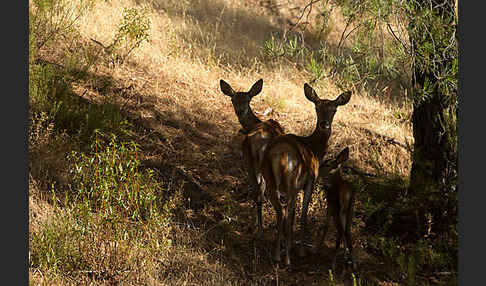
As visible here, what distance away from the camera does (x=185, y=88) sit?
11.6 metres

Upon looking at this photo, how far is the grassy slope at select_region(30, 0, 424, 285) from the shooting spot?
7.54 meters

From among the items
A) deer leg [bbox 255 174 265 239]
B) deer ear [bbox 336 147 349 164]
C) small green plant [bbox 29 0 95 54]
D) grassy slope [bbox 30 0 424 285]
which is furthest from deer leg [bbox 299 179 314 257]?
small green plant [bbox 29 0 95 54]

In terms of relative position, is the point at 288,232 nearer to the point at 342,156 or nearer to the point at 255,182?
the point at 255,182

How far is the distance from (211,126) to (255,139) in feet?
9.53

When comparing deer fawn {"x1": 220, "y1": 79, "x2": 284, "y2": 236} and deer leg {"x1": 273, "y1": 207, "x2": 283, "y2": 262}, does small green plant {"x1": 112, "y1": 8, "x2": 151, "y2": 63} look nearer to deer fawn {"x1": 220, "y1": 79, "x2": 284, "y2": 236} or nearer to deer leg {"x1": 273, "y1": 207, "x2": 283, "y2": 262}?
deer fawn {"x1": 220, "y1": 79, "x2": 284, "y2": 236}

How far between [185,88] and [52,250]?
539 cm

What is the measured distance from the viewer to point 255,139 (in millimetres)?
7875

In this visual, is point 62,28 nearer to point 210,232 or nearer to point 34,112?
point 34,112

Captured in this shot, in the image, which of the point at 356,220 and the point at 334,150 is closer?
the point at 356,220

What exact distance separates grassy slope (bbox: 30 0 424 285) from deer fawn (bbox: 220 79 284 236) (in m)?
0.60

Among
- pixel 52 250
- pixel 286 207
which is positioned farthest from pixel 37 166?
pixel 286 207

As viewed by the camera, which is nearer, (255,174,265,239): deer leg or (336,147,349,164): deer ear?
(336,147,349,164): deer ear

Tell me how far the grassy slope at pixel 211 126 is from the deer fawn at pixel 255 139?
0.60 metres

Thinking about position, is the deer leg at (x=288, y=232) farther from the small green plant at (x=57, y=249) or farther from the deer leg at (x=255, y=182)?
the small green plant at (x=57, y=249)
